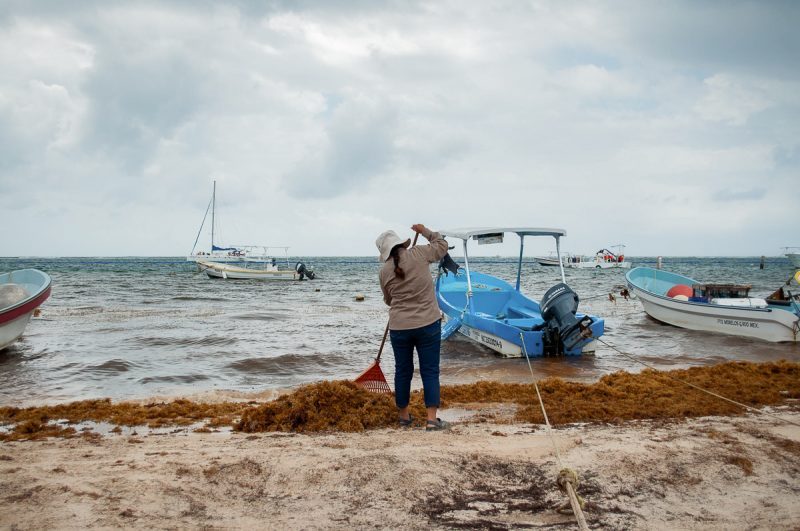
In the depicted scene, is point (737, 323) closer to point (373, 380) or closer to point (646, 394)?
point (646, 394)

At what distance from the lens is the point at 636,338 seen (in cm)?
1380

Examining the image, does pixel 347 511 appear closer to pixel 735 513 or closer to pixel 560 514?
pixel 560 514

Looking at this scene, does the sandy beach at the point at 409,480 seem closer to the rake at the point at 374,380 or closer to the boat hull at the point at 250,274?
the rake at the point at 374,380

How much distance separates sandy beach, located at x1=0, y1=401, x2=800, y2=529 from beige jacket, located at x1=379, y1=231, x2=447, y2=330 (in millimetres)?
1056

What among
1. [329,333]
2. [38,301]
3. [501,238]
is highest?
[501,238]

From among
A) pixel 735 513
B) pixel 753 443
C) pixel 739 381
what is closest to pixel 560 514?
pixel 735 513

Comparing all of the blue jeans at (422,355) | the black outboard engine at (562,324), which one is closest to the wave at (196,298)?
the black outboard engine at (562,324)

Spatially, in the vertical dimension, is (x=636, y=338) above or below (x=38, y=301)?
below

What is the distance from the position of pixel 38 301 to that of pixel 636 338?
14.0 m

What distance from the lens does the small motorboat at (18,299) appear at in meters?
10.9

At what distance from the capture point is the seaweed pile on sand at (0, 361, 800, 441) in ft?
18.0

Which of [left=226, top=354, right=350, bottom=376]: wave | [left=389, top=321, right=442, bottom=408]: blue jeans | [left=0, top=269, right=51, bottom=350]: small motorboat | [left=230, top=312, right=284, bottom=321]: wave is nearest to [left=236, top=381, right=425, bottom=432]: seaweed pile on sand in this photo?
[left=389, top=321, right=442, bottom=408]: blue jeans

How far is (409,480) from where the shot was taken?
379 cm

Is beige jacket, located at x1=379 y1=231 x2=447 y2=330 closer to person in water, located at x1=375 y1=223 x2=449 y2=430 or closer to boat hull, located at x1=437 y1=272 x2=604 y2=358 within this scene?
person in water, located at x1=375 y1=223 x2=449 y2=430
